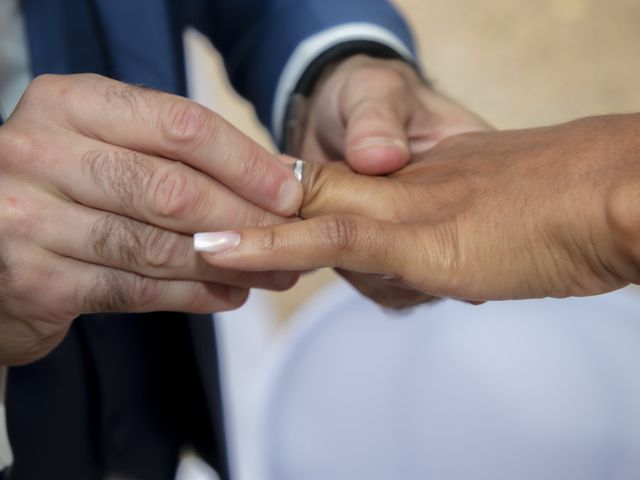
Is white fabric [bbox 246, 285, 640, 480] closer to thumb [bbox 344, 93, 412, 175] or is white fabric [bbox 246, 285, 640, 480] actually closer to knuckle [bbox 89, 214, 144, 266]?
thumb [bbox 344, 93, 412, 175]

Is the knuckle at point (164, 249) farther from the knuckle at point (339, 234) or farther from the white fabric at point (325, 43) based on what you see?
the white fabric at point (325, 43)

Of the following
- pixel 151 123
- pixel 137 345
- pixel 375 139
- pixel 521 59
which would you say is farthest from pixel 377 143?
pixel 521 59

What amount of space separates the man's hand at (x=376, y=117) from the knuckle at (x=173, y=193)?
6.9 inches

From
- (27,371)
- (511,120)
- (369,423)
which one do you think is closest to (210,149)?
(27,371)

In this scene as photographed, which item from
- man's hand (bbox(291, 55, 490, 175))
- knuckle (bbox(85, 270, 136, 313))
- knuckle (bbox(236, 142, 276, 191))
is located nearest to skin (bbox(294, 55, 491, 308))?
man's hand (bbox(291, 55, 490, 175))

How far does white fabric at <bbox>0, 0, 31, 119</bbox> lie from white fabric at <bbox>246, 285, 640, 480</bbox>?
412 millimetres

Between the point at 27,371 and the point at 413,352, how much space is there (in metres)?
0.45

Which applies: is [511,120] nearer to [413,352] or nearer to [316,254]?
[413,352]

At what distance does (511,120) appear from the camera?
1426 millimetres

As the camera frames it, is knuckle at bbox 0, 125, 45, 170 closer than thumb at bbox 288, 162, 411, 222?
Yes

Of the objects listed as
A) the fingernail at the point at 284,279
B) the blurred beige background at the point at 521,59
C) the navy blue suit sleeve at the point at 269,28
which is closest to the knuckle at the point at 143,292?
the fingernail at the point at 284,279

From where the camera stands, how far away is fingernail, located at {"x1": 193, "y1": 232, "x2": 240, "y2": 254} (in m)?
0.49

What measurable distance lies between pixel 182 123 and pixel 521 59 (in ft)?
4.00

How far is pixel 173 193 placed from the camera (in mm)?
494
